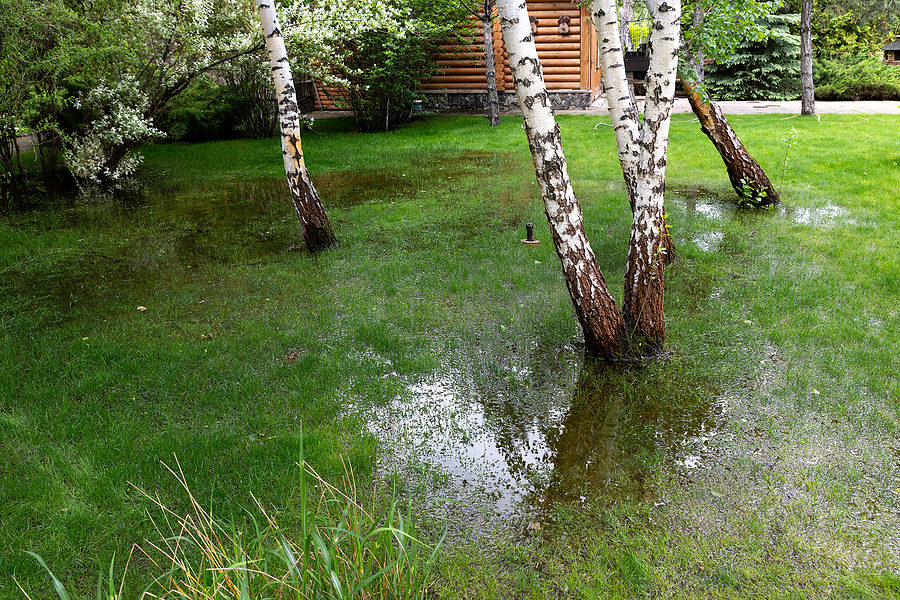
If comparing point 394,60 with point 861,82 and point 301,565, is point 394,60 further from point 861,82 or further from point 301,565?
point 301,565

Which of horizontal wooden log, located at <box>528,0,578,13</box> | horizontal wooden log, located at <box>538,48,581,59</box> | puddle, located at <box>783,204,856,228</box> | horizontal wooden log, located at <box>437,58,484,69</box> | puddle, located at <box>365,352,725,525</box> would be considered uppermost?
horizontal wooden log, located at <box>528,0,578,13</box>

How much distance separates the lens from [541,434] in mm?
3943

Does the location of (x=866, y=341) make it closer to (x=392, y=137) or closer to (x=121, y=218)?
(x=121, y=218)

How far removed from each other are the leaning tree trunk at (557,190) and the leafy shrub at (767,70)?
52.9 ft

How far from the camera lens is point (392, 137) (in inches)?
592

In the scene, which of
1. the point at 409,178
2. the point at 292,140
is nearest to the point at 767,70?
the point at 409,178

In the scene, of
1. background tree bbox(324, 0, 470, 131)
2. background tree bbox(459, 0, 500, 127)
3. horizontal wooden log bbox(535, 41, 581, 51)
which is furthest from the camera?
horizontal wooden log bbox(535, 41, 581, 51)

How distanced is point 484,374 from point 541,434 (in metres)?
0.80

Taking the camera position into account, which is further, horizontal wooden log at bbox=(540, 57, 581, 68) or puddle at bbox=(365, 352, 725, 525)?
horizontal wooden log at bbox=(540, 57, 581, 68)

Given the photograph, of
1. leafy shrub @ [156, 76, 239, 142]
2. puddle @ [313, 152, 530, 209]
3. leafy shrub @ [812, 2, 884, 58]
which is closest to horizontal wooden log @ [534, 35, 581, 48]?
puddle @ [313, 152, 530, 209]

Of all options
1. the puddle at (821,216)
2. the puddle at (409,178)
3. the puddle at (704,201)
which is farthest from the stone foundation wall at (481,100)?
the puddle at (821,216)

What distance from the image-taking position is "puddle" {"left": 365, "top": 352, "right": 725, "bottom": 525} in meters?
3.43

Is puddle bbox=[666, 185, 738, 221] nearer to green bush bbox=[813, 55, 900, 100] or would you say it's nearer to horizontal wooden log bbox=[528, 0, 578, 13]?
horizontal wooden log bbox=[528, 0, 578, 13]

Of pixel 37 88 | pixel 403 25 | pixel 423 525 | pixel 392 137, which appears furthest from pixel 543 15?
pixel 423 525
